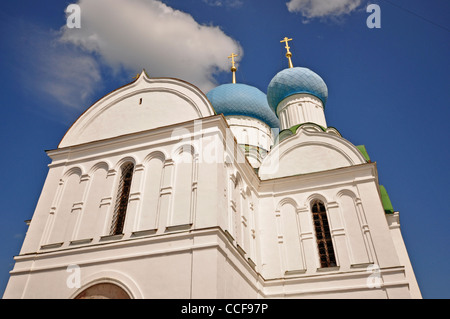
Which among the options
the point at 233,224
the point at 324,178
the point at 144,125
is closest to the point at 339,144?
the point at 324,178

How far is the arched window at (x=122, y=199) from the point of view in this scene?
8444 millimetres

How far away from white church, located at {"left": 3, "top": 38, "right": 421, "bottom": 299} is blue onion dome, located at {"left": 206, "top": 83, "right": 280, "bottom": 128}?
5816 millimetres

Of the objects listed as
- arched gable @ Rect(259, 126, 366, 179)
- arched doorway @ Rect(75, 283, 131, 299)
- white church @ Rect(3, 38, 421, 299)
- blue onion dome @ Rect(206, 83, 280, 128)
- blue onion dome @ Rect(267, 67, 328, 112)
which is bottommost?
arched doorway @ Rect(75, 283, 131, 299)

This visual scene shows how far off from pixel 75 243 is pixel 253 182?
5.23 m

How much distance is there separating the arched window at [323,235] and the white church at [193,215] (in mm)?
31

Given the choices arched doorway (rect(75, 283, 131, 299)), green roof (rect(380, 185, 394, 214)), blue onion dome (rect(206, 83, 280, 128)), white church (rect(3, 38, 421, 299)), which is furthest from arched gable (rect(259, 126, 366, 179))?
arched doorway (rect(75, 283, 131, 299))

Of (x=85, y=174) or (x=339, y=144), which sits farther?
(x=339, y=144)

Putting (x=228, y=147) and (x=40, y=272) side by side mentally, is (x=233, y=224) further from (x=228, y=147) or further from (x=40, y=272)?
(x=40, y=272)

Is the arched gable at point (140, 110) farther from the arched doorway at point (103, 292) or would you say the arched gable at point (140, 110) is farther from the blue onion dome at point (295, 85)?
the blue onion dome at point (295, 85)

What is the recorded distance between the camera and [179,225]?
7.64 m

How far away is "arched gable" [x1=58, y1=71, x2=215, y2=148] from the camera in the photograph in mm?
9820

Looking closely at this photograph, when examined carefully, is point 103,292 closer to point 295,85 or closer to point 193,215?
point 193,215

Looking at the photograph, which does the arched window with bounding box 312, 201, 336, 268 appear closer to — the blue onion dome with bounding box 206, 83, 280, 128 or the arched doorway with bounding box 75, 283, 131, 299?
the arched doorway with bounding box 75, 283, 131, 299

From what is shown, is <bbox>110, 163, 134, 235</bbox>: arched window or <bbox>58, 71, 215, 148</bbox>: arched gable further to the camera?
<bbox>58, 71, 215, 148</bbox>: arched gable
